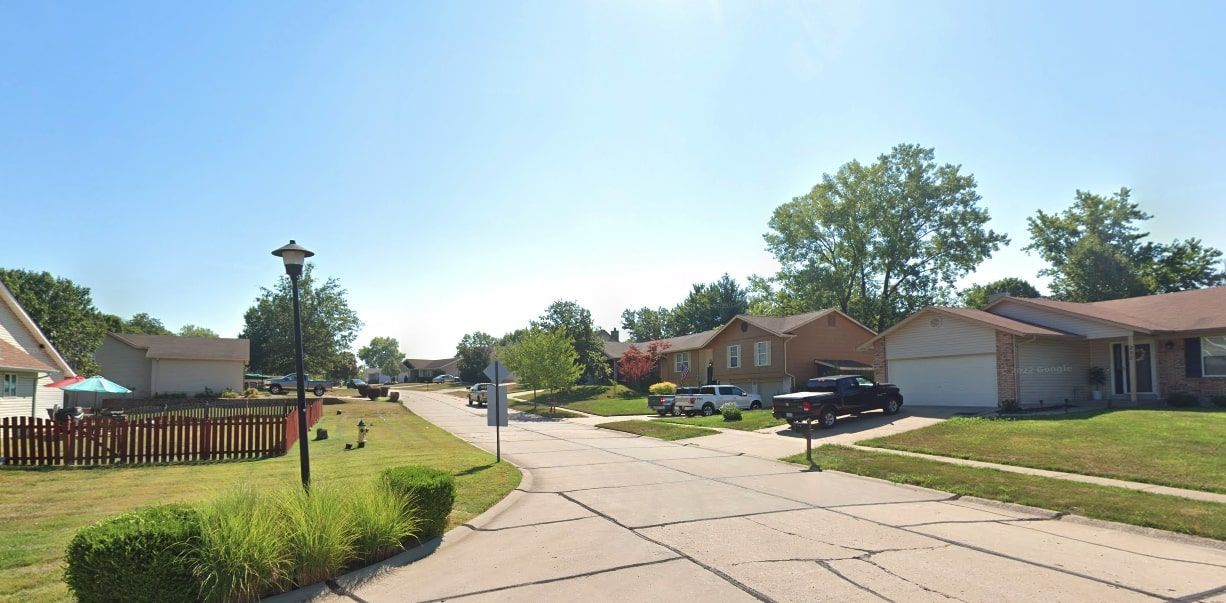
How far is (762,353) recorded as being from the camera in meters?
40.2

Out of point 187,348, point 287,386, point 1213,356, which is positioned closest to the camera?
point 1213,356

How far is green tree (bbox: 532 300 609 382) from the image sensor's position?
5244cm

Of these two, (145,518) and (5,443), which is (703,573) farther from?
(5,443)

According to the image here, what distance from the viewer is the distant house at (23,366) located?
865 inches

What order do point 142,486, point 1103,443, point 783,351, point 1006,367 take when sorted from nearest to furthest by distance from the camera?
point 142,486 < point 1103,443 < point 1006,367 < point 783,351

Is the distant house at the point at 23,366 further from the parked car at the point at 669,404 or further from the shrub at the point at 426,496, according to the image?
the parked car at the point at 669,404

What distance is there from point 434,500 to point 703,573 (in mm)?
3216

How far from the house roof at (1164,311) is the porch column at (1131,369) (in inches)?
29.6

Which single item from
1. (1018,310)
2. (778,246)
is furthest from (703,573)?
(778,246)

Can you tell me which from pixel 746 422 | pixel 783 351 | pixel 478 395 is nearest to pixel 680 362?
pixel 783 351

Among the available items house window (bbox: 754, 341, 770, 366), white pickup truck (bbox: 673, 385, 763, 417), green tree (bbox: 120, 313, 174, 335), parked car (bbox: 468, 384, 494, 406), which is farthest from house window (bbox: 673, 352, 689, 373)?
green tree (bbox: 120, 313, 174, 335)

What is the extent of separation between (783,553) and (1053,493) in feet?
20.9

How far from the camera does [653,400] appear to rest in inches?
1383

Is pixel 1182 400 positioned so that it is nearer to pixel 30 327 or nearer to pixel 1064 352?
pixel 1064 352
